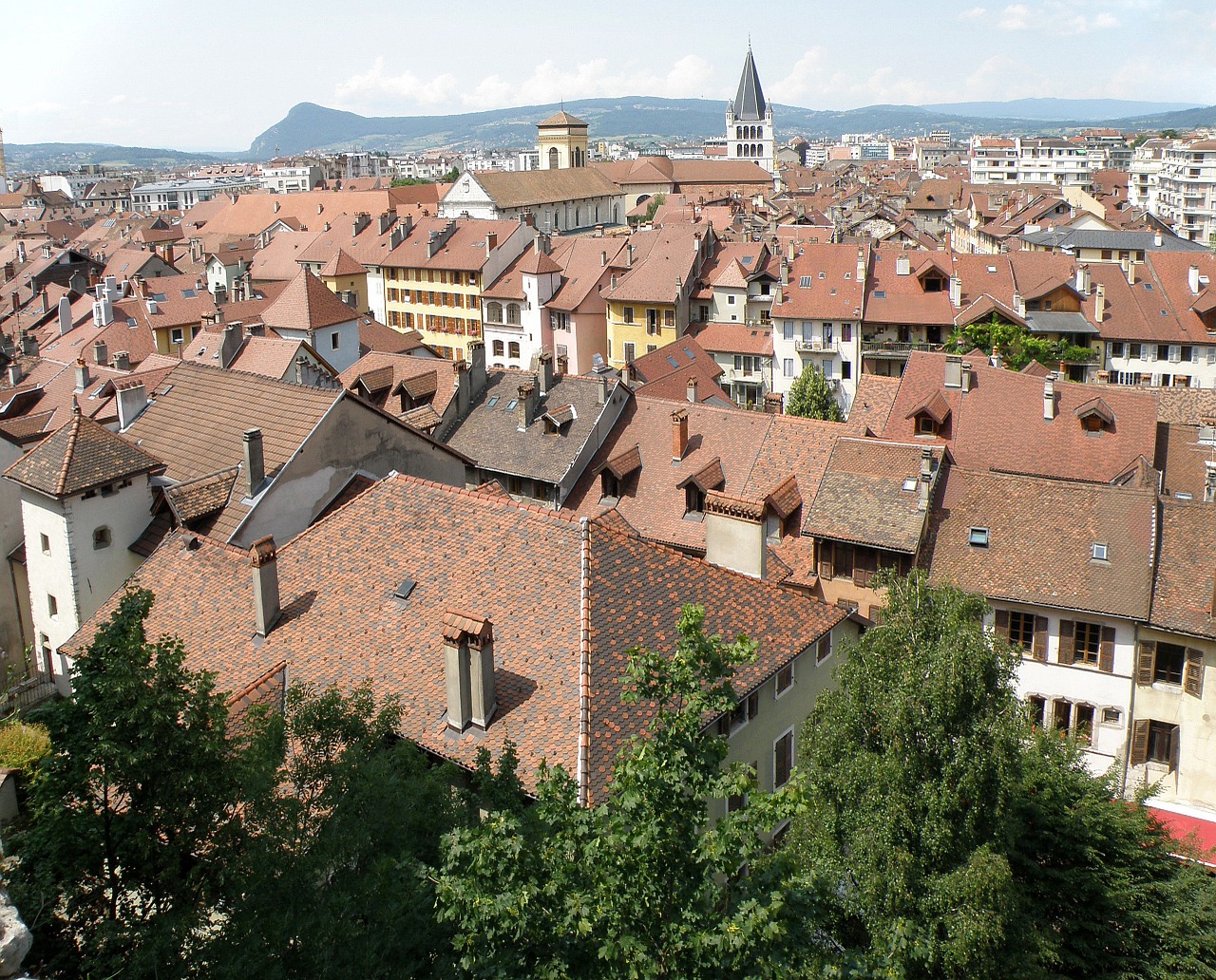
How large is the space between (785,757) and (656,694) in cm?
1551

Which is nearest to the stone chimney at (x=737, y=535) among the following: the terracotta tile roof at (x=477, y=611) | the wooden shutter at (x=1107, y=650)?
the terracotta tile roof at (x=477, y=611)

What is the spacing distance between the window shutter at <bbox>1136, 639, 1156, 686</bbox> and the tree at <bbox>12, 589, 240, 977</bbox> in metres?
28.6

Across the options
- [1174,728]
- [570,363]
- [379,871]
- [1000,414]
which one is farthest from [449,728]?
[570,363]

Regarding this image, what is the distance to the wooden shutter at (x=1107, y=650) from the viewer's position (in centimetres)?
3344

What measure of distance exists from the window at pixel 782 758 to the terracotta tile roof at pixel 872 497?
36.0 ft

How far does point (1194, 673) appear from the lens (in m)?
32.3

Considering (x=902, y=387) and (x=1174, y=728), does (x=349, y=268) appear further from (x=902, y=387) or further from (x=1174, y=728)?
(x=1174, y=728)

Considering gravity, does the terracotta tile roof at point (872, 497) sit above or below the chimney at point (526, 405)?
below

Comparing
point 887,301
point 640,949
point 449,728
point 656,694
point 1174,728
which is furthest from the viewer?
point 887,301

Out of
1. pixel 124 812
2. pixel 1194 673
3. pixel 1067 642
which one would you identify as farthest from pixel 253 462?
pixel 1194 673

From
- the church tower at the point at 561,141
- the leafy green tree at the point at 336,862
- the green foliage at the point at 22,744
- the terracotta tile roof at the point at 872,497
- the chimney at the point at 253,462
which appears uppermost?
the church tower at the point at 561,141

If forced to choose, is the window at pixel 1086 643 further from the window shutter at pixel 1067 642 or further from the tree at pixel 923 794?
the tree at pixel 923 794

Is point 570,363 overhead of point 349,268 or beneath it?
beneath

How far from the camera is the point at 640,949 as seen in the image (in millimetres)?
11406
